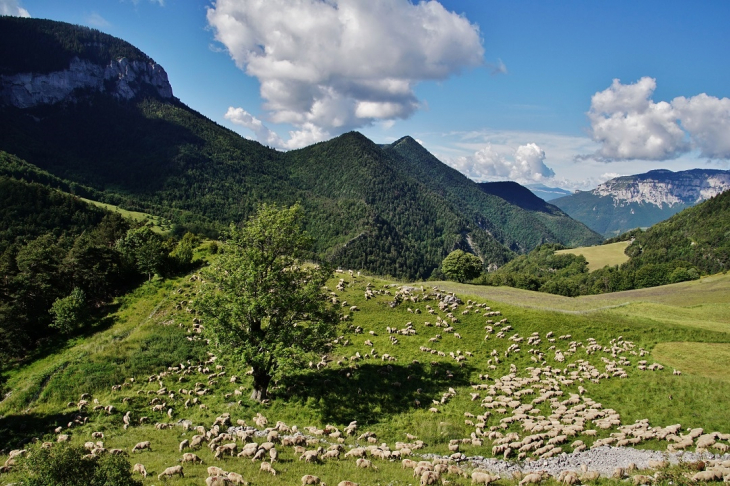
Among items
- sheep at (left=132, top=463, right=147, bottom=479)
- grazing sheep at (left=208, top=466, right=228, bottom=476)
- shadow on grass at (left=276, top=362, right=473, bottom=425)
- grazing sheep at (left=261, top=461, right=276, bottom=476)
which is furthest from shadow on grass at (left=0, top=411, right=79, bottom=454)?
grazing sheep at (left=261, top=461, right=276, bottom=476)

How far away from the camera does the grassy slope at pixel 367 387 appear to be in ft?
66.8

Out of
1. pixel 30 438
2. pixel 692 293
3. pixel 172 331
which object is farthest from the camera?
pixel 692 293

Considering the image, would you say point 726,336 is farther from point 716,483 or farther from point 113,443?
point 113,443

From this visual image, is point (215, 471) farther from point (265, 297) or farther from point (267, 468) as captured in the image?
point (265, 297)

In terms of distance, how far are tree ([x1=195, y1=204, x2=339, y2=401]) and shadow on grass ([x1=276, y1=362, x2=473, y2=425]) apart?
3137 mm

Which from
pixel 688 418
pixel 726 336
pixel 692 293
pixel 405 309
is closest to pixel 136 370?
pixel 405 309

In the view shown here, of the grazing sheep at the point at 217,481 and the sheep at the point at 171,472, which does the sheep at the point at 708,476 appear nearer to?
the grazing sheep at the point at 217,481

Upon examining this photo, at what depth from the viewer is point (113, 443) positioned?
65.0ft

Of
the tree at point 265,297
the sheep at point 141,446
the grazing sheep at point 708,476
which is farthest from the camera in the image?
the tree at point 265,297

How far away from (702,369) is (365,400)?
24.8 metres

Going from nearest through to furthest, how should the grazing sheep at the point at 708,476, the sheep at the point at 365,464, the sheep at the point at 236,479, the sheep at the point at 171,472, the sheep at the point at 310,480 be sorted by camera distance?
the grazing sheep at the point at 708,476, the sheep at the point at 236,479, the sheep at the point at 310,480, the sheep at the point at 171,472, the sheep at the point at 365,464

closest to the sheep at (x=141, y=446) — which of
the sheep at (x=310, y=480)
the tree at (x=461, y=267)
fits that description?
the sheep at (x=310, y=480)

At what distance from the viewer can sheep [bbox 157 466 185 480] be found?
1503 centimetres

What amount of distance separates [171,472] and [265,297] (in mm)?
10801
